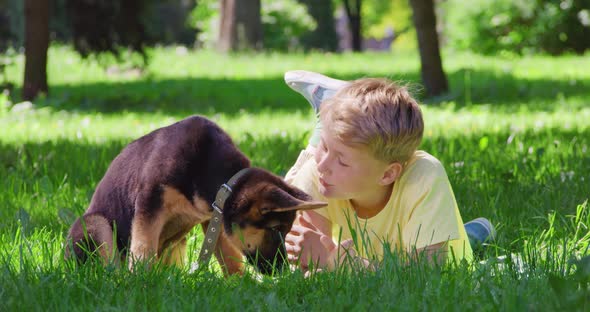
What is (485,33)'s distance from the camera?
23.3m

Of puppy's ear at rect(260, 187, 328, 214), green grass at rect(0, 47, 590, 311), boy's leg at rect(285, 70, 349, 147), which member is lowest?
green grass at rect(0, 47, 590, 311)

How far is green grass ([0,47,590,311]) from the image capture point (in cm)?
275

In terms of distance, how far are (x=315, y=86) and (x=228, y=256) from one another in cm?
→ 117

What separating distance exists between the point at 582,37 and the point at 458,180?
17.5 meters

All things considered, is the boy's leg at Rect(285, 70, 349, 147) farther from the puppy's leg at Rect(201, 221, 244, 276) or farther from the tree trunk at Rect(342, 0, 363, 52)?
the tree trunk at Rect(342, 0, 363, 52)

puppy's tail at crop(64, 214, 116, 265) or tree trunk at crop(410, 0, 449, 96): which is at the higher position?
tree trunk at crop(410, 0, 449, 96)

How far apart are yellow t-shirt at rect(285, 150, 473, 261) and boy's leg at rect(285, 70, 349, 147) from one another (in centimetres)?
53

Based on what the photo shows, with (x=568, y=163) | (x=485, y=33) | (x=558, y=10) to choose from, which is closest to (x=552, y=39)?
(x=558, y=10)

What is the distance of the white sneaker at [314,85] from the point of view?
4332mm

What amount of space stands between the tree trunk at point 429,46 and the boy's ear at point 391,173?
22.1 ft

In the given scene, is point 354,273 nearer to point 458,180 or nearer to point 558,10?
point 458,180

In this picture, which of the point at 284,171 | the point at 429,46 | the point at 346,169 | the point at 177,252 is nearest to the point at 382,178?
the point at 346,169

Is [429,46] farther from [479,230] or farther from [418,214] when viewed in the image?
[418,214]

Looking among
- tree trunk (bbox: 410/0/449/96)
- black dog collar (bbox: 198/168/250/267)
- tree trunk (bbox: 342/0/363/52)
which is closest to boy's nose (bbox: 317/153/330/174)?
black dog collar (bbox: 198/168/250/267)
